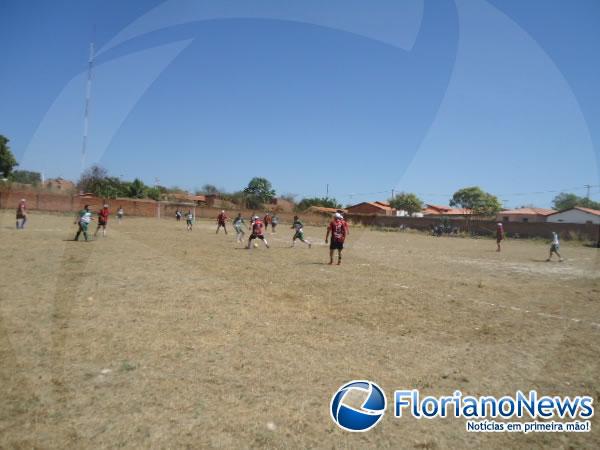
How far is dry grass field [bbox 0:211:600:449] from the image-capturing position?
10.9 ft

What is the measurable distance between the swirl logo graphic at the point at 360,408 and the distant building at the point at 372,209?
78.2 metres

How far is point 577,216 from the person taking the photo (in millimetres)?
60625

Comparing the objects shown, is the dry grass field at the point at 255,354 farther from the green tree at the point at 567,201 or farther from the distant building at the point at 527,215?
the green tree at the point at 567,201

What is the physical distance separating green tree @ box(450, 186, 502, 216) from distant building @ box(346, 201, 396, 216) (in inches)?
641

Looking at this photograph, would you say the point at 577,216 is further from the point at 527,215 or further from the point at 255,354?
the point at 255,354

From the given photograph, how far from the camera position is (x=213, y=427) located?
3301mm

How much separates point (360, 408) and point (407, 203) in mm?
85078

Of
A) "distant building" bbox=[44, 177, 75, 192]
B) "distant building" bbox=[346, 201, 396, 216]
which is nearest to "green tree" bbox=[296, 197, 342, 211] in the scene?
"distant building" bbox=[346, 201, 396, 216]

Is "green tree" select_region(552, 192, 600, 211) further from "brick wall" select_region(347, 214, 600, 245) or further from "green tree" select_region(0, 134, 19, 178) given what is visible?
"green tree" select_region(0, 134, 19, 178)

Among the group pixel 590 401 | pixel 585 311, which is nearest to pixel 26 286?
pixel 590 401

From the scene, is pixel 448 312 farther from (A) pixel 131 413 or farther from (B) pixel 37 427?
(B) pixel 37 427

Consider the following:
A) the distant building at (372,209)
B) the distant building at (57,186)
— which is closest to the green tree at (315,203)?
the distant building at (372,209)

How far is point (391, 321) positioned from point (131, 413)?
450 centimetres

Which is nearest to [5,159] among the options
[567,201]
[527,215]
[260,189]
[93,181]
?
[93,181]
